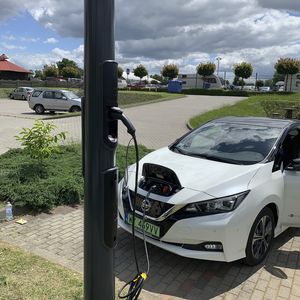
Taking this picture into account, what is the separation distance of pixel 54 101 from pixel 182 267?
65.5 ft

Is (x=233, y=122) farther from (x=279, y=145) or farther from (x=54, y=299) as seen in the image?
(x=54, y=299)

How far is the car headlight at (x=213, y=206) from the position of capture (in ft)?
11.4

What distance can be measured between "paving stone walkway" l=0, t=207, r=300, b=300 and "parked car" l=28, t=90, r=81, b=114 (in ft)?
58.7

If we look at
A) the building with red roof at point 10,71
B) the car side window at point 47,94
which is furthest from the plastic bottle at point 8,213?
the building with red roof at point 10,71

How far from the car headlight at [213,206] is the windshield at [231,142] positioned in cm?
79

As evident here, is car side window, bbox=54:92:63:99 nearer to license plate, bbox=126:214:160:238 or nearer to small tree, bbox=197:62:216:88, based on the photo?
license plate, bbox=126:214:160:238

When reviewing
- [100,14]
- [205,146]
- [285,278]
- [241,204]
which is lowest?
[285,278]

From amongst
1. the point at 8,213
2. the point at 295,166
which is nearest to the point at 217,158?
the point at 295,166

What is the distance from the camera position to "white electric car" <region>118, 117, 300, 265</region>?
346cm

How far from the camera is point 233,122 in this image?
203 inches

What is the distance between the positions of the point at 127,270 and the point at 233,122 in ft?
8.52

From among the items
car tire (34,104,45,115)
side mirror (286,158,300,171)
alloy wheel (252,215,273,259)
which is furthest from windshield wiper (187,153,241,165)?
car tire (34,104,45,115)

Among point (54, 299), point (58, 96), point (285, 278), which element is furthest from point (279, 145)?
point (58, 96)

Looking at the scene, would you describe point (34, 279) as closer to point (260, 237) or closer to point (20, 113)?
point (260, 237)
